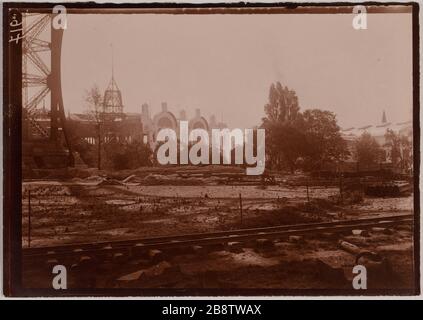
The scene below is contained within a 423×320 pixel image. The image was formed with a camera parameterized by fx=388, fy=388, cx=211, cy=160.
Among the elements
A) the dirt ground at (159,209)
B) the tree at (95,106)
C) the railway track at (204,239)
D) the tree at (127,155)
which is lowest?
the railway track at (204,239)

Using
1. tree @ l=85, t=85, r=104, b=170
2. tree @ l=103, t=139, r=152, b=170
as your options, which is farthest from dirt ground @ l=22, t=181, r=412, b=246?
tree @ l=85, t=85, r=104, b=170

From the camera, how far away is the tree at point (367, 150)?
215 centimetres

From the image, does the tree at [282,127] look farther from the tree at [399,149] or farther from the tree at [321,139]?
the tree at [399,149]

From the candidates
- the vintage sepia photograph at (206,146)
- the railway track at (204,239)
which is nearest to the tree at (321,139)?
the vintage sepia photograph at (206,146)

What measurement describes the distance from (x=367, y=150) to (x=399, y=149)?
17cm

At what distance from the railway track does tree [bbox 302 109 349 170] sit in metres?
0.35

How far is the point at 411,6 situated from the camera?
2119 millimetres

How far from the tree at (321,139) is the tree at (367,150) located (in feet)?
0.22

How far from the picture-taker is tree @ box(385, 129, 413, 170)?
2127mm

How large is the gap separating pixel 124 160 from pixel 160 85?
46 cm

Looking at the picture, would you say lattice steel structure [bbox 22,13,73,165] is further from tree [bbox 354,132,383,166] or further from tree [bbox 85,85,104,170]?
tree [bbox 354,132,383,166]

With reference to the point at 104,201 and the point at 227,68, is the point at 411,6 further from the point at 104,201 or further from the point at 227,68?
the point at 104,201

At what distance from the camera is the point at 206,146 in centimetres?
216

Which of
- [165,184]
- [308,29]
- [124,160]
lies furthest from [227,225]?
[308,29]
